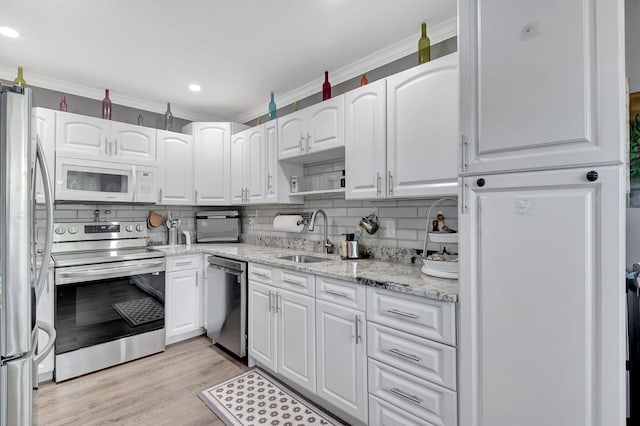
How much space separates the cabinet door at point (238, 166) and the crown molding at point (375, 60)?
0.61 m

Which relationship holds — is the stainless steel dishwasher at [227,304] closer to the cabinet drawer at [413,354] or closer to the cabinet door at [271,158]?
the cabinet door at [271,158]

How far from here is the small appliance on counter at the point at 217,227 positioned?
372 centimetres

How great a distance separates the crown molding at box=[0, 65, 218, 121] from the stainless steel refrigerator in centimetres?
252

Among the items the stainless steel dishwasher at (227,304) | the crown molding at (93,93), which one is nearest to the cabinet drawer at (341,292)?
the stainless steel dishwasher at (227,304)

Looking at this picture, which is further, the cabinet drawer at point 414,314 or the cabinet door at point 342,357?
the cabinet door at point 342,357

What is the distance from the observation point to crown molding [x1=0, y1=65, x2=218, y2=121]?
276 cm

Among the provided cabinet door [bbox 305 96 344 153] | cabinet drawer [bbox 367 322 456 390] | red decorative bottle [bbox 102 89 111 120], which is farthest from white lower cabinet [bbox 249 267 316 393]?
red decorative bottle [bbox 102 89 111 120]

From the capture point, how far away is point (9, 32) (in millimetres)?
2125

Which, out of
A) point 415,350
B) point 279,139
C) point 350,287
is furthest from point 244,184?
point 415,350

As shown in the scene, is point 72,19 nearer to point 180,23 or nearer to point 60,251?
point 180,23

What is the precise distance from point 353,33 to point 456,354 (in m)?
2.09

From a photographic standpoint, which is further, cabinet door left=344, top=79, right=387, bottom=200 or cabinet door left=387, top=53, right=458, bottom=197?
cabinet door left=344, top=79, right=387, bottom=200

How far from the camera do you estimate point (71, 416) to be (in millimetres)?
1966

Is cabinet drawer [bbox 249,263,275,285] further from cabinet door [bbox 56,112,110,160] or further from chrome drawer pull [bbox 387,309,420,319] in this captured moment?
cabinet door [bbox 56,112,110,160]
